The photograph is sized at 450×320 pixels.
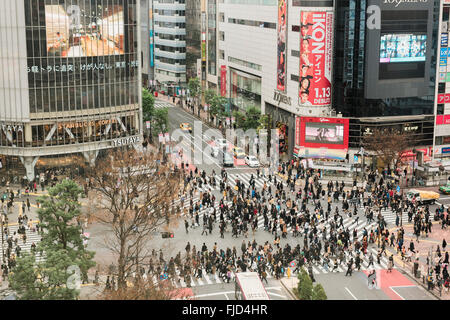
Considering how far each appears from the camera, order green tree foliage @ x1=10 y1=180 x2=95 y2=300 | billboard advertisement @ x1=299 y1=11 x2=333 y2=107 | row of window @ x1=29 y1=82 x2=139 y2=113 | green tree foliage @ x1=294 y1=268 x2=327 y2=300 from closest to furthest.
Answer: green tree foliage @ x1=10 y1=180 x2=95 y2=300, green tree foliage @ x1=294 y1=268 x2=327 y2=300, row of window @ x1=29 y1=82 x2=139 y2=113, billboard advertisement @ x1=299 y1=11 x2=333 y2=107

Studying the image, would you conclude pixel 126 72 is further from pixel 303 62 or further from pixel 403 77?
pixel 403 77

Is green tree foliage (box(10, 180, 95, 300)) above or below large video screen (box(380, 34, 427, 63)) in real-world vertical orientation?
below

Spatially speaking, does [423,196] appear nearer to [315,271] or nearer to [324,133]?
[324,133]

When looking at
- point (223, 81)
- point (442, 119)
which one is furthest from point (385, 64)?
point (223, 81)

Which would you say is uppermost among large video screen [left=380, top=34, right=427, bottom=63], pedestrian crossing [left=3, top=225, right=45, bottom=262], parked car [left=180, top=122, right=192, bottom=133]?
large video screen [left=380, top=34, right=427, bottom=63]

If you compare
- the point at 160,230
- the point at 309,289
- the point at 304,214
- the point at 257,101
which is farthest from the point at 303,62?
the point at 309,289

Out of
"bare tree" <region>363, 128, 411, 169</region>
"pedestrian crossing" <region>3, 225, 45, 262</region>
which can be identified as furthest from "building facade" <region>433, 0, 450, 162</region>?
"pedestrian crossing" <region>3, 225, 45, 262</region>

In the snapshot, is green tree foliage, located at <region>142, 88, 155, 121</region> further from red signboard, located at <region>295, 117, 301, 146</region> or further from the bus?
the bus

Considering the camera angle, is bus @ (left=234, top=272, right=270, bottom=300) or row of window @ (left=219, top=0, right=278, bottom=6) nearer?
bus @ (left=234, top=272, right=270, bottom=300)
